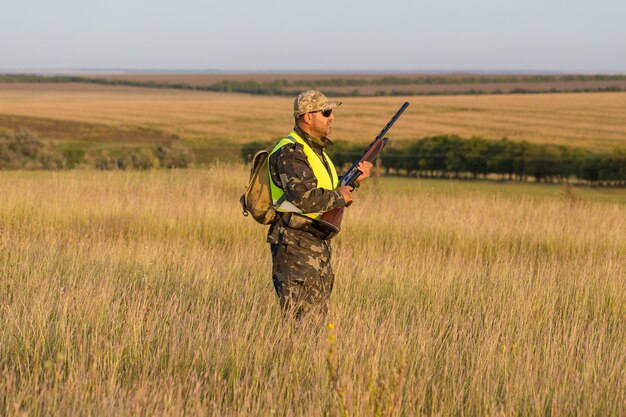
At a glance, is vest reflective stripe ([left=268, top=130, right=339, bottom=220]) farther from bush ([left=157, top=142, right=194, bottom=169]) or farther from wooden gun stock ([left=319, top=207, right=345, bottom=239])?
bush ([left=157, top=142, right=194, bottom=169])

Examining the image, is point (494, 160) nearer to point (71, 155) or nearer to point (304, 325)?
point (71, 155)

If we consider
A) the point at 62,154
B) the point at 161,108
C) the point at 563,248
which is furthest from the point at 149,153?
the point at 161,108

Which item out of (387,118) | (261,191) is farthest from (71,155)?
(387,118)

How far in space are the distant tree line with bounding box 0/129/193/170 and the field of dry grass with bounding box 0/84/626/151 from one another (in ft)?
55.1

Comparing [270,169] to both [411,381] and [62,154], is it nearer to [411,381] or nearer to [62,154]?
[411,381]

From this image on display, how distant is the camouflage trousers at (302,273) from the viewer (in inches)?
204

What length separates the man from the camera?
16.4 ft

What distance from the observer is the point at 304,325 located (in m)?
4.98

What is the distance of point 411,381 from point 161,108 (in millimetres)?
88327

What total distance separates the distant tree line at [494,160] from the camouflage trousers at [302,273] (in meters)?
37.9

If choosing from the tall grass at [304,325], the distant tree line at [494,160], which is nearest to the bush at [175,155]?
the distant tree line at [494,160]

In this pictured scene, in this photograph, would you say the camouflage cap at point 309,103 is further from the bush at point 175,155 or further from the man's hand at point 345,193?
the bush at point 175,155

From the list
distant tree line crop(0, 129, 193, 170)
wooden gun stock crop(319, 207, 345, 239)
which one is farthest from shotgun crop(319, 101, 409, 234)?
distant tree line crop(0, 129, 193, 170)

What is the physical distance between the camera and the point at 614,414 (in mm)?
4164
